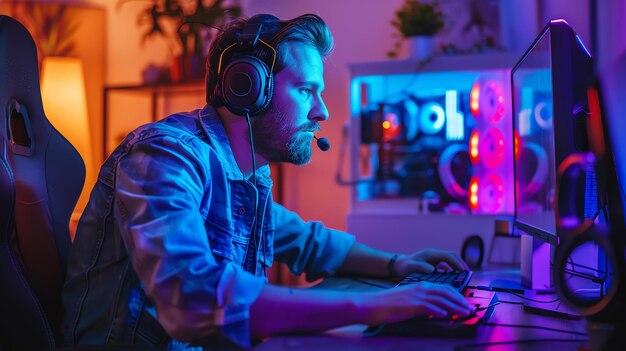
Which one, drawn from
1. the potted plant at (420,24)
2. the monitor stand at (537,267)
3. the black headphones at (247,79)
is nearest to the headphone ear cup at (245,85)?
the black headphones at (247,79)

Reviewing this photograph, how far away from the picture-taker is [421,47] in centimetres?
230

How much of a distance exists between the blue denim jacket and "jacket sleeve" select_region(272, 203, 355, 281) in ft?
0.45

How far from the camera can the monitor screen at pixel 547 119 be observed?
0.99m

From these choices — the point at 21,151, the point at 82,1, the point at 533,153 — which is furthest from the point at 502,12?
the point at 82,1

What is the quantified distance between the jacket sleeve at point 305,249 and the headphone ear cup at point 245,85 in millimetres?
370

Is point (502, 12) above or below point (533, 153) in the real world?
above

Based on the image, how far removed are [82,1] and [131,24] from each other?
0.35m

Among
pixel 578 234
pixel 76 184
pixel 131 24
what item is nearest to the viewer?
pixel 578 234

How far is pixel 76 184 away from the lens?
1.16m

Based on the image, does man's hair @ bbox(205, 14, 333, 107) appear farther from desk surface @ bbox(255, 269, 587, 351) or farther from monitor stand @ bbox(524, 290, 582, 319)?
monitor stand @ bbox(524, 290, 582, 319)

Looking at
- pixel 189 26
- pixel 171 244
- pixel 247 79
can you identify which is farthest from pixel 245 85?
pixel 189 26

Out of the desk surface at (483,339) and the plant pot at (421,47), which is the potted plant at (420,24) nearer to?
the plant pot at (421,47)

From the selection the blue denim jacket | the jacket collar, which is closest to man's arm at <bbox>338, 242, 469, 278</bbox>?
the blue denim jacket

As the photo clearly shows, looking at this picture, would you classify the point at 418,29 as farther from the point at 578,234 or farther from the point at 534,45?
the point at 578,234
